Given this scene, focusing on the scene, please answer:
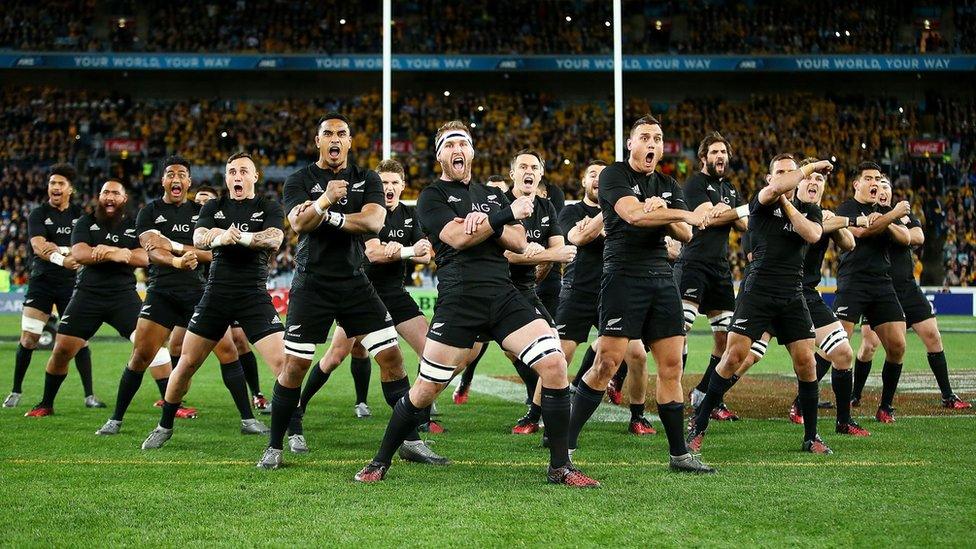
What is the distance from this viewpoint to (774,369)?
15.2m

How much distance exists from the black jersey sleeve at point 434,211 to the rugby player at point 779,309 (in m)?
2.59

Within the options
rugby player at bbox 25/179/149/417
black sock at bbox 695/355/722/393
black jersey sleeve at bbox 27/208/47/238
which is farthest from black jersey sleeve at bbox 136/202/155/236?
black sock at bbox 695/355/722/393

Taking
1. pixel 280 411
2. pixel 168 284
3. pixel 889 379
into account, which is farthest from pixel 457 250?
pixel 889 379

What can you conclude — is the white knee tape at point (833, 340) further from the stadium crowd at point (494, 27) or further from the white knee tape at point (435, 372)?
the stadium crowd at point (494, 27)

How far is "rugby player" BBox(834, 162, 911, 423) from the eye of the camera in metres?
9.80

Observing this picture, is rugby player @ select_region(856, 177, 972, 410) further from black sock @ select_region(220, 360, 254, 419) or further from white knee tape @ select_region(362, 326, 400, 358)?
black sock @ select_region(220, 360, 254, 419)

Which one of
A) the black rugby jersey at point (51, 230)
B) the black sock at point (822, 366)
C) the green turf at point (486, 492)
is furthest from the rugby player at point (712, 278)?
the black rugby jersey at point (51, 230)

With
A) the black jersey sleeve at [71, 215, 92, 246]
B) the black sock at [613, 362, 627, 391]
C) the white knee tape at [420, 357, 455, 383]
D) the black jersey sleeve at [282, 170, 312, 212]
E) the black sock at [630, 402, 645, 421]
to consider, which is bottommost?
the black sock at [613, 362, 627, 391]

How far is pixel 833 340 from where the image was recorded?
891 centimetres

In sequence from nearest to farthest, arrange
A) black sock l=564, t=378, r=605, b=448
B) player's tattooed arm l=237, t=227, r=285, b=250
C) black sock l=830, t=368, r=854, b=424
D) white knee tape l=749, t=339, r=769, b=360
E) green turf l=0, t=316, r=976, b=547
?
green turf l=0, t=316, r=976, b=547, black sock l=564, t=378, r=605, b=448, player's tattooed arm l=237, t=227, r=285, b=250, black sock l=830, t=368, r=854, b=424, white knee tape l=749, t=339, r=769, b=360

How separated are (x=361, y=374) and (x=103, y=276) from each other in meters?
2.62

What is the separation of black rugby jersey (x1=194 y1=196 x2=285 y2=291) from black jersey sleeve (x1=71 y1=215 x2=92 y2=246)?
223 cm

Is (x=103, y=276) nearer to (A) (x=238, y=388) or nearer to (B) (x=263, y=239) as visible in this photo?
(A) (x=238, y=388)

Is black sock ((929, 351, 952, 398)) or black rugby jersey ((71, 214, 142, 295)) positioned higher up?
black rugby jersey ((71, 214, 142, 295))
